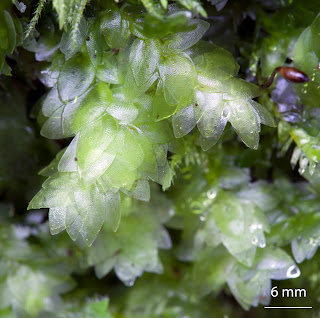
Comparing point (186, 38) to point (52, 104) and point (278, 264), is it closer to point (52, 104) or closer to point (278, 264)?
point (52, 104)

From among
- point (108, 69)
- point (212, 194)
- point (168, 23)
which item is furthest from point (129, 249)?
point (168, 23)

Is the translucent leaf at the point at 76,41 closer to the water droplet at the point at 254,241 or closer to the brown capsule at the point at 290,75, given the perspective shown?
the brown capsule at the point at 290,75

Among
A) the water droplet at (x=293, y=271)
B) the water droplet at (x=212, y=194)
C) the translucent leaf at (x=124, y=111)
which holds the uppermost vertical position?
the translucent leaf at (x=124, y=111)

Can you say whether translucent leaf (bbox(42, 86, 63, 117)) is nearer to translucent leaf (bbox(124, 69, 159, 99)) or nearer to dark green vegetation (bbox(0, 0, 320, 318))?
dark green vegetation (bbox(0, 0, 320, 318))

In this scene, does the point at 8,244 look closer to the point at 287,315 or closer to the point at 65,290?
the point at 65,290

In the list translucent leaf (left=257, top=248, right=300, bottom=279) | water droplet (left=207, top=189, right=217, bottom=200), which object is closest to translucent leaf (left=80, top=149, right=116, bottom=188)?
water droplet (left=207, top=189, right=217, bottom=200)

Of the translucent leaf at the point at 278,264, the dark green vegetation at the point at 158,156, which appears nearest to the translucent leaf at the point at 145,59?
the dark green vegetation at the point at 158,156
